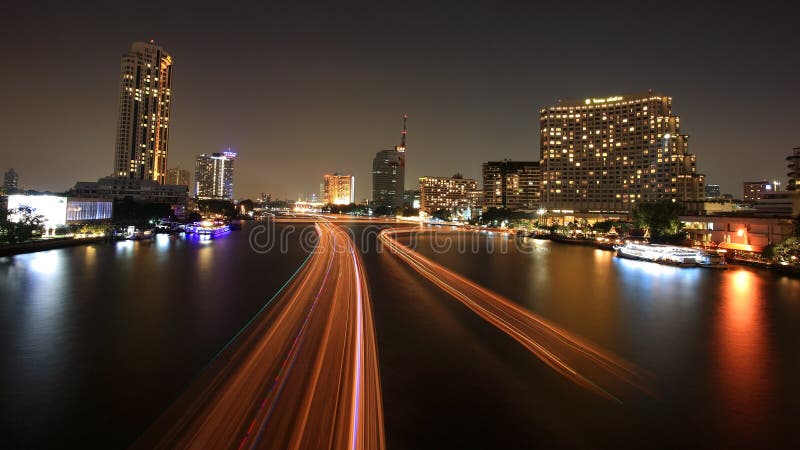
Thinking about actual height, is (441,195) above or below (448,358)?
above

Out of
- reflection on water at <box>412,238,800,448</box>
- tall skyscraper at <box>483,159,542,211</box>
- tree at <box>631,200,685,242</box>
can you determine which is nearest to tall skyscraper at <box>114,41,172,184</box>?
tall skyscraper at <box>483,159,542,211</box>

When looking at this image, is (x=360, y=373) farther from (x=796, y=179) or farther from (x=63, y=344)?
(x=796, y=179)

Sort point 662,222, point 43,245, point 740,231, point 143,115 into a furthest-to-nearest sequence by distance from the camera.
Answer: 1. point 143,115
2. point 662,222
3. point 740,231
4. point 43,245

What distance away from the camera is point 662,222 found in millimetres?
43188

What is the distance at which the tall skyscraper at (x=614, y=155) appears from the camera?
318 ft

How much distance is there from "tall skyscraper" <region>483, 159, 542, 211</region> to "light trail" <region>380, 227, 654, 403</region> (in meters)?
141

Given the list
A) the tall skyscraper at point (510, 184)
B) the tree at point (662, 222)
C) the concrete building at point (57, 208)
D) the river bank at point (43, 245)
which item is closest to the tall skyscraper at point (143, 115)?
the concrete building at point (57, 208)

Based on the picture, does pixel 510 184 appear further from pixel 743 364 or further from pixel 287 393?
pixel 287 393

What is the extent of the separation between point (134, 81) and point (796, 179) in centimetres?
14737

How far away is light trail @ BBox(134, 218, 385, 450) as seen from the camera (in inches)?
213

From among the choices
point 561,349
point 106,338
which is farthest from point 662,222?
point 106,338

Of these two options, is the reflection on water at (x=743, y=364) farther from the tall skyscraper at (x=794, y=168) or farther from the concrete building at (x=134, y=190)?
the concrete building at (x=134, y=190)

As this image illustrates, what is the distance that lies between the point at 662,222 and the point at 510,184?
117210mm

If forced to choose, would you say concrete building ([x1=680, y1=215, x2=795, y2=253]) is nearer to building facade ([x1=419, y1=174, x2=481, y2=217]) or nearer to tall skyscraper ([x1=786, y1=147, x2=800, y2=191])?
tall skyscraper ([x1=786, y1=147, x2=800, y2=191])
